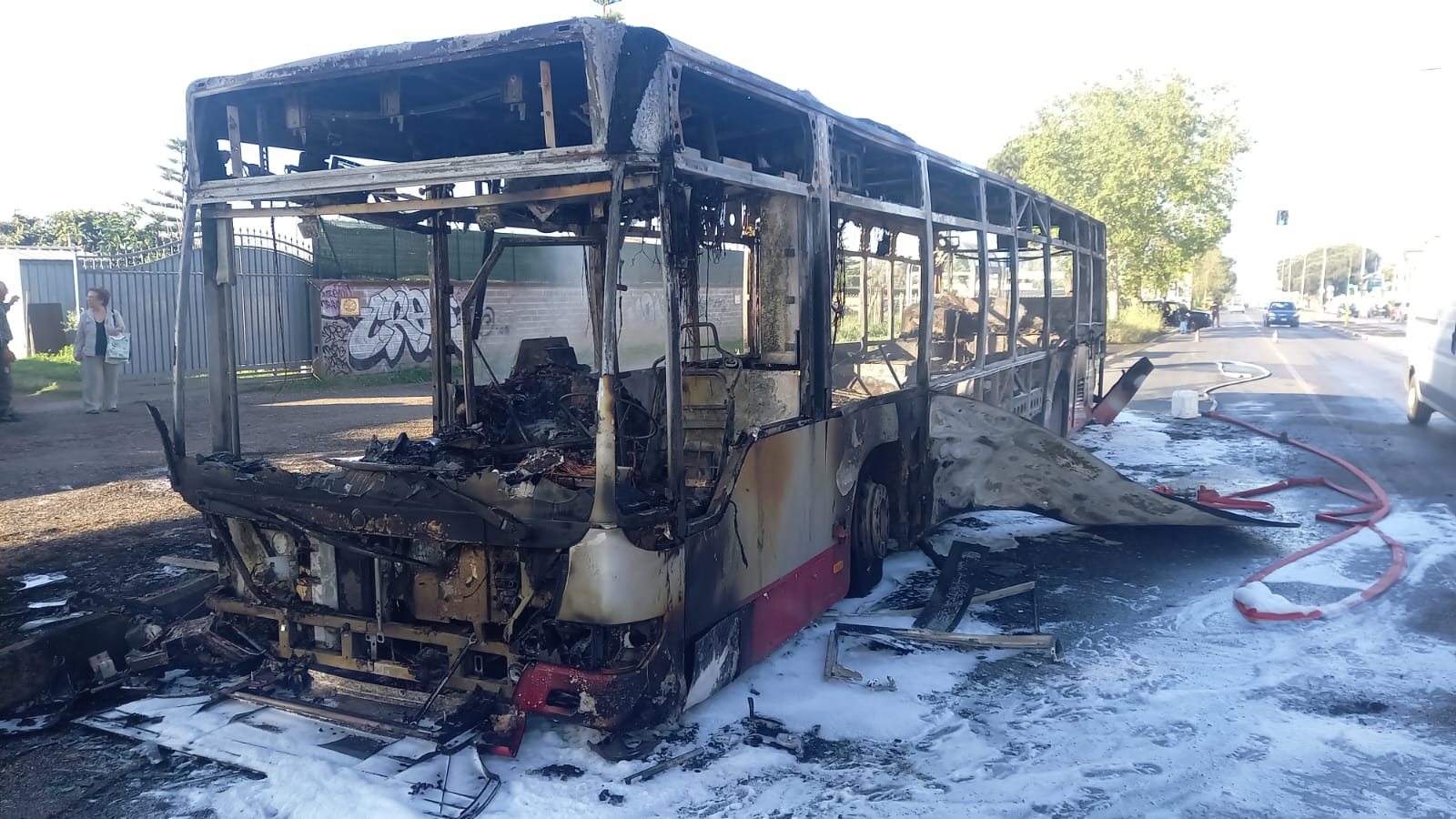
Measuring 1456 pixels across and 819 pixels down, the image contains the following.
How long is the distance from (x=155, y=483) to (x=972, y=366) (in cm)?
722

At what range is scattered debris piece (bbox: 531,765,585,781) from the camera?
367 centimetres

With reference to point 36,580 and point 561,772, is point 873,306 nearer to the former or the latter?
point 561,772

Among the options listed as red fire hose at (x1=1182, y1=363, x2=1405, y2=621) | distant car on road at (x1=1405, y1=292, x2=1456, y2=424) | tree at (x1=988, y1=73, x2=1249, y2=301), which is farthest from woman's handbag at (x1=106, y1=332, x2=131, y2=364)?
tree at (x1=988, y1=73, x2=1249, y2=301)

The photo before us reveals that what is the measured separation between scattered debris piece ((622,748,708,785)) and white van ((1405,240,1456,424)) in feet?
36.3

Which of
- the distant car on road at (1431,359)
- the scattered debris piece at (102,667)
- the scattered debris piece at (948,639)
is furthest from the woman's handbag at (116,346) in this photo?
the distant car on road at (1431,359)

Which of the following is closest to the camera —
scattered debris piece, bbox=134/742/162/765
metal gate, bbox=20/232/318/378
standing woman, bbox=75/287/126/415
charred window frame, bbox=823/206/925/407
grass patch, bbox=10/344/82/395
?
scattered debris piece, bbox=134/742/162/765

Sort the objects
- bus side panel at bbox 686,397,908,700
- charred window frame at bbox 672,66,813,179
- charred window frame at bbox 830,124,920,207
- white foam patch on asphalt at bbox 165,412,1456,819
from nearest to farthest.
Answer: white foam patch on asphalt at bbox 165,412,1456,819 → bus side panel at bbox 686,397,908,700 → charred window frame at bbox 672,66,813,179 → charred window frame at bbox 830,124,920,207

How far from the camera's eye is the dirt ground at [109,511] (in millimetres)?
3609

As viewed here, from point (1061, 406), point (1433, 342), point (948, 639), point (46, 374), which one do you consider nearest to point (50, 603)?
point (948, 639)

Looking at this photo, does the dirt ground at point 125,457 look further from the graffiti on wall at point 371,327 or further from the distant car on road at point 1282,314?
the distant car on road at point 1282,314

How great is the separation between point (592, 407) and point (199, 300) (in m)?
14.6

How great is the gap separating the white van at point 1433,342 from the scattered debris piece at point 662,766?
1106cm

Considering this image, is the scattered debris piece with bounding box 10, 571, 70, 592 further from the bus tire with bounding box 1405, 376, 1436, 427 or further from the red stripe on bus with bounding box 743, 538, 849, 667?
the bus tire with bounding box 1405, 376, 1436, 427

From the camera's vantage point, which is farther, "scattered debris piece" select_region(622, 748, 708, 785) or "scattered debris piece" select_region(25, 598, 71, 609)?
"scattered debris piece" select_region(25, 598, 71, 609)
